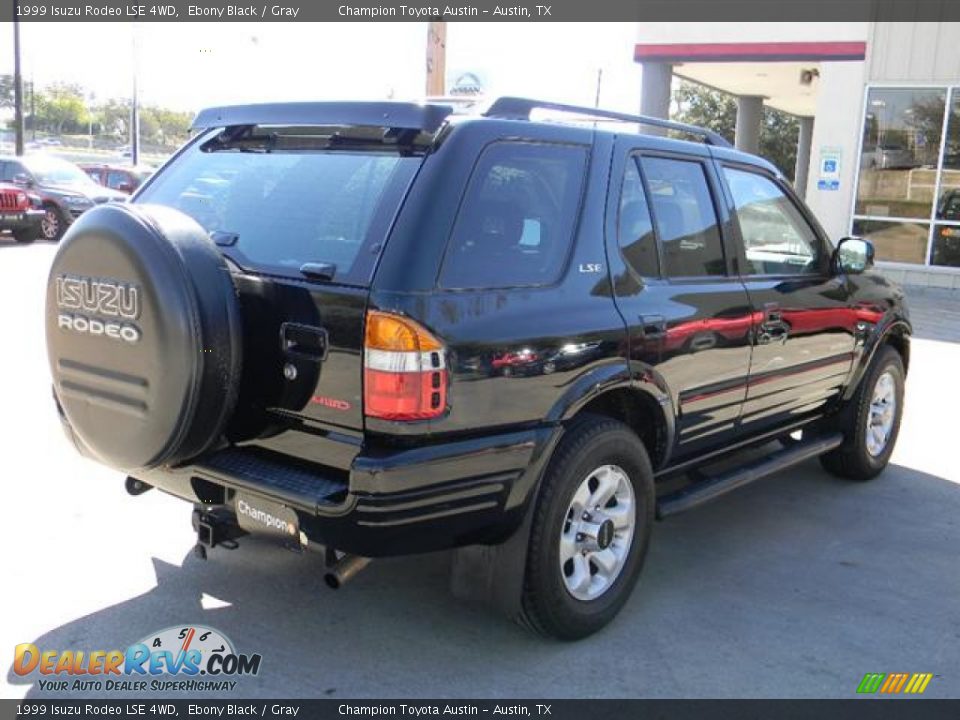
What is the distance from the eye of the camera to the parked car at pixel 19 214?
17477mm

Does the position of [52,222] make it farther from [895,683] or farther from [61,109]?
[61,109]

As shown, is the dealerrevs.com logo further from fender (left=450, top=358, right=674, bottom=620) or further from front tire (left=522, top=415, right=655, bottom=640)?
front tire (left=522, top=415, right=655, bottom=640)

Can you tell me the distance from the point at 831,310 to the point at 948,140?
12839 millimetres

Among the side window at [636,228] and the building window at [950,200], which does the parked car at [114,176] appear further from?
the side window at [636,228]

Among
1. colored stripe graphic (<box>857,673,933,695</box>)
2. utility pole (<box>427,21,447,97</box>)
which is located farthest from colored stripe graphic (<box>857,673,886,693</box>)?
utility pole (<box>427,21,447,97</box>)

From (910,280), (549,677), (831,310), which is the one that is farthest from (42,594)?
(910,280)

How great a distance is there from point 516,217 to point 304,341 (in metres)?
0.88

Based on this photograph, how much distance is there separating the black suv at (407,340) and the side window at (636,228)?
10mm

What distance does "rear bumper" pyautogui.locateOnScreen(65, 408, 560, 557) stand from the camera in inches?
112

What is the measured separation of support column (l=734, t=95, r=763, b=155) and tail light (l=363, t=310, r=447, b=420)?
74.3ft

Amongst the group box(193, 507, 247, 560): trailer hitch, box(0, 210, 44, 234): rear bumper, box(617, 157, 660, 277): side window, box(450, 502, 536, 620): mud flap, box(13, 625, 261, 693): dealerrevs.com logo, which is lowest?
box(13, 625, 261, 693): dealerrevs.com logo

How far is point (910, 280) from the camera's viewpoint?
16344mm

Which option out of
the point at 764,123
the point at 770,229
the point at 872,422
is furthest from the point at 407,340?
the point at 764,123

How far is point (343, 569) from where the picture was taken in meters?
3.06
